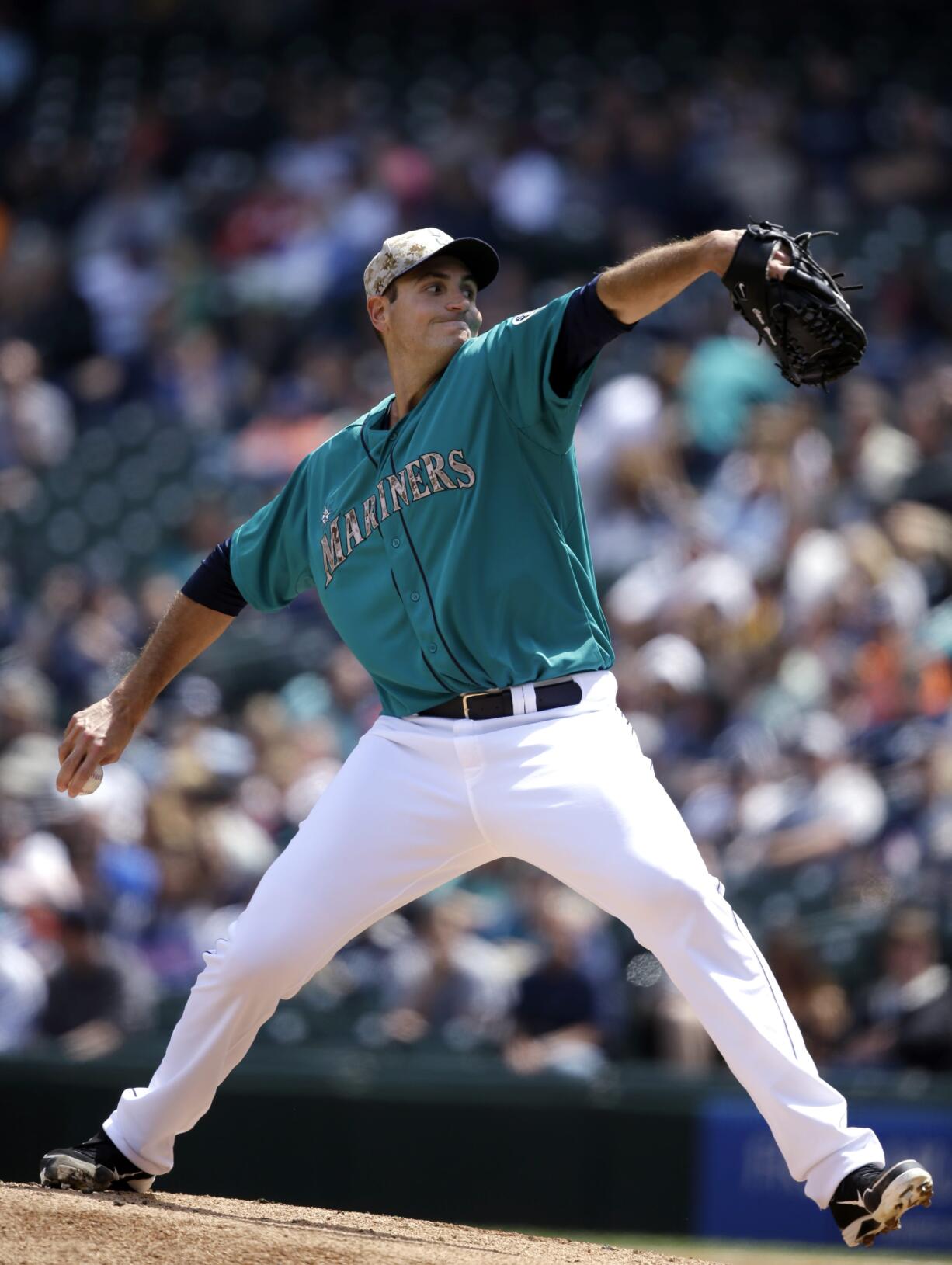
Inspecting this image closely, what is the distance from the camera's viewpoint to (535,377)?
11.5ft

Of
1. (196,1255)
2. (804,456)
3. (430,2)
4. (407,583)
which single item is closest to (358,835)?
(407,583)

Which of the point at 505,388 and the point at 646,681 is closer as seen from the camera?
the point at 505,388

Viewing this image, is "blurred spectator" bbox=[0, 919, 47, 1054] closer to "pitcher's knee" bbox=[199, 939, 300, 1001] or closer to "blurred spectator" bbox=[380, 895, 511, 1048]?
"blurred spectator" bbox=[380, 895, 511, 1048]

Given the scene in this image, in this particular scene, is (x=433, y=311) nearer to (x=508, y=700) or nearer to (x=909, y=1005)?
(x=508, y=700)

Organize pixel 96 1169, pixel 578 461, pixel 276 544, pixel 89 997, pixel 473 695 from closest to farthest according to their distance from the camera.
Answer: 1. pixel 473 695
2. pixel 96 1169
3. pixel 276 544
4. pixel 89 997
5. pixel 578 461

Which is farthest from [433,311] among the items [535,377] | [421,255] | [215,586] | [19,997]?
[19,997]

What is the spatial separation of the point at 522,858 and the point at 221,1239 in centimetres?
94

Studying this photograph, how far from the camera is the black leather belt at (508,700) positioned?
3557 millimetres

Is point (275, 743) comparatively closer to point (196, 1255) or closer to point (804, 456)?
point (804, 456)

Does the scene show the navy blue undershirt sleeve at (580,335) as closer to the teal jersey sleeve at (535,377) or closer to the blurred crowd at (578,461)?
the teal jersey sleeve at (535,377)

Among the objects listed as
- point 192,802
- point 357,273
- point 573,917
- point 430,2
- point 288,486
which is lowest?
point 573,917

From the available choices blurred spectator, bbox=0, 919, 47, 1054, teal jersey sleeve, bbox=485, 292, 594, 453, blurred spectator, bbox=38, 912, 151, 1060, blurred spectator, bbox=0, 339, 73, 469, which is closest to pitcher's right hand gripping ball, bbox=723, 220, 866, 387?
teal jersey sleeve, bbox=485, 292, 594, 453

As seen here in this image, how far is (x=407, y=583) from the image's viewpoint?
368cm

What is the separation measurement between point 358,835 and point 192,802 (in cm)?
444
